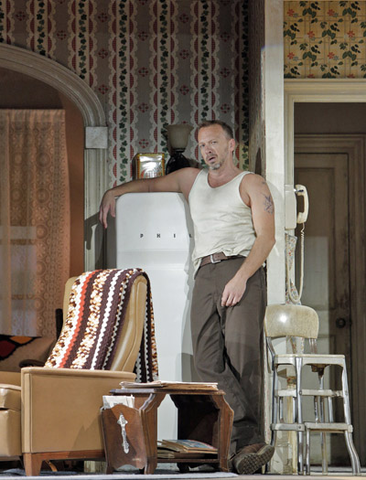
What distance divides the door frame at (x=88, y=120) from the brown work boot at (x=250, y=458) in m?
2.17

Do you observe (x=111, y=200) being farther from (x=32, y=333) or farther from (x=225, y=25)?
(x=32, y=333)

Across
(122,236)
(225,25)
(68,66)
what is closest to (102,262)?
(122,236)

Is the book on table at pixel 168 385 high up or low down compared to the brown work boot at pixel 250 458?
up

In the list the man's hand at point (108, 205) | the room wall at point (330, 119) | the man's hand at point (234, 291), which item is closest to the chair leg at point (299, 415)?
the man's hand at point (234, 291)

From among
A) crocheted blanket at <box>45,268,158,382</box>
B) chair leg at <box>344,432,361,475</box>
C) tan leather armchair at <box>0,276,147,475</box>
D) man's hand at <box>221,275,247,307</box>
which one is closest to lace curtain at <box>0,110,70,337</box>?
man's hand at <box>221,275,247,307</box>

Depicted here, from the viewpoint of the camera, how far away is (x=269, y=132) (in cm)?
564

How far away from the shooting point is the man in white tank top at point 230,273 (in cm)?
528

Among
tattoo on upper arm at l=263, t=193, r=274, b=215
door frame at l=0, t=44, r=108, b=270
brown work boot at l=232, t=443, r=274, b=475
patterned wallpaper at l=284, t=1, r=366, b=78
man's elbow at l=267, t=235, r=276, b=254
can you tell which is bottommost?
brown work boot at l=232, t=443, r=274, b=475

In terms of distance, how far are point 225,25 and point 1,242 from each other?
9.78 feet

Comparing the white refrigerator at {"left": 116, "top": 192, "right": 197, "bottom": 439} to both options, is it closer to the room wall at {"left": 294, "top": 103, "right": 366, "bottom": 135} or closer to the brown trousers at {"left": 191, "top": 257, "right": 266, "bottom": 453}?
the brown trousers at {"left": 191, "top": 257, "right": 266, "bottom": 453}

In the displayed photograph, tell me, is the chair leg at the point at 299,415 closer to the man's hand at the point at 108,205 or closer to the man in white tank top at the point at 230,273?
the man in white tank top at the point at 230,273

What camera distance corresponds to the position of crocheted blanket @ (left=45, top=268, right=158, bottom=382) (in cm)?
461

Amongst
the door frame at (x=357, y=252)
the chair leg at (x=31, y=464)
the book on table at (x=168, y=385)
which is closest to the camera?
the chair leg at (x=31, y=464)

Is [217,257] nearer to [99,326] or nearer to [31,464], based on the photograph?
[99,326]
